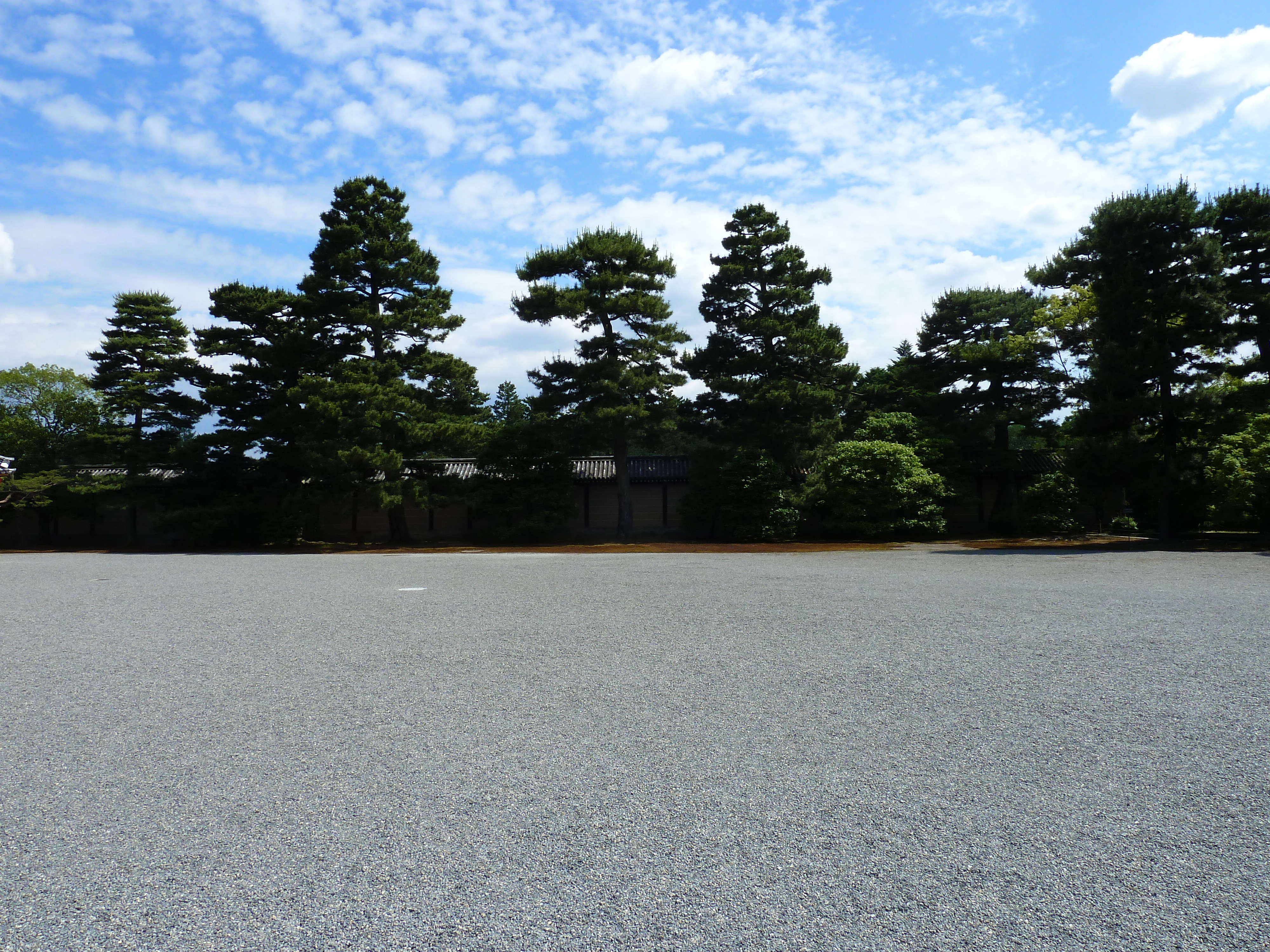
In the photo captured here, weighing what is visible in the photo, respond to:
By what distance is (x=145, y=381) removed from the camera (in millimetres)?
29141

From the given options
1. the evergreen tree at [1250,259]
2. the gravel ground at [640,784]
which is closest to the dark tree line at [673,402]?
the evergreen tree at [1250,259]

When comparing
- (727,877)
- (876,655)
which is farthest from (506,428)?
(727,877)

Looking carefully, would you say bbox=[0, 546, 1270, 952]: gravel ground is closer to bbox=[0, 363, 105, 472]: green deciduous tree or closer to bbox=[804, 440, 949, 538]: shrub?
bbox=[804, 440, 949, 538]: shrub

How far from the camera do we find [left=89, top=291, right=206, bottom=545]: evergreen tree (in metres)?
27.5

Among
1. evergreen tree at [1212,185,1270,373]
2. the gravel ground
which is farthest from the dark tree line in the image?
the gravel ground

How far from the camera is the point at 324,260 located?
2506 cm

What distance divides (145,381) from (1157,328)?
1299 inches

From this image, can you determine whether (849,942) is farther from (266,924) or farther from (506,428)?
(506,428)

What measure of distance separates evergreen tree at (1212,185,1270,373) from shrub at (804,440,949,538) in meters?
9.21

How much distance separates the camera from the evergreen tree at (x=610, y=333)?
79.4 ft

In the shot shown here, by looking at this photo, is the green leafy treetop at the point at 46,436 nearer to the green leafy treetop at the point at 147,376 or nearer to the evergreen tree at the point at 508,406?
the green leafy treetop at the point at 147,376

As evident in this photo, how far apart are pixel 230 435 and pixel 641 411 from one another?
14290 mm

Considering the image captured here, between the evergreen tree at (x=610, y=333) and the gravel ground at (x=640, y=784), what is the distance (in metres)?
17.0

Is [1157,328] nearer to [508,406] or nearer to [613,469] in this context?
[613,469]
